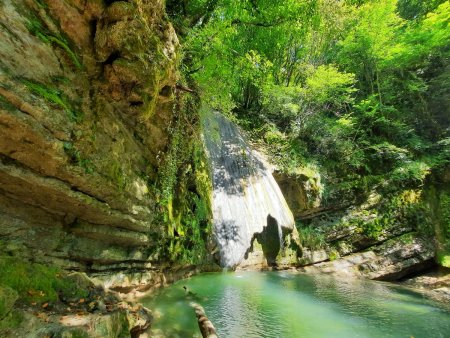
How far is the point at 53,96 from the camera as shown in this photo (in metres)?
3.31

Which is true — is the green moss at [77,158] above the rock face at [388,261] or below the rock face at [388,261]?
above

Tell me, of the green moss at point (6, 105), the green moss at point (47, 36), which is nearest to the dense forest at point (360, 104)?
the green moss at point (47, 36)

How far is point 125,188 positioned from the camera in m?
4.70

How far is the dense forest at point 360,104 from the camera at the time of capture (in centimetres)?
1391

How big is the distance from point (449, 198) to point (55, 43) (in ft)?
56.7

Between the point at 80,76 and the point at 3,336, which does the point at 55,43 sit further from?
the point at 3,336

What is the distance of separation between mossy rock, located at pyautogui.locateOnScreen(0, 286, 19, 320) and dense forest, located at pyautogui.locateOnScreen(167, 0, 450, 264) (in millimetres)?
11578

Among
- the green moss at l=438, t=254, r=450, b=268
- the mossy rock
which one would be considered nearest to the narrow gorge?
the mossy rock

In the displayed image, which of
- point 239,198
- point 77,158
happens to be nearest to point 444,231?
point 239,198

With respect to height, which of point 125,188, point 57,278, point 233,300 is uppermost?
point 125,188

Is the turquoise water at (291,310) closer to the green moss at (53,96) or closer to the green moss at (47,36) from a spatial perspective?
the green moss at (53,96)

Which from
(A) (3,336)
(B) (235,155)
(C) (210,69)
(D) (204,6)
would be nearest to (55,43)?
(A) (3,336)

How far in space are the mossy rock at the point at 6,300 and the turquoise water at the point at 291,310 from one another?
2.20 m

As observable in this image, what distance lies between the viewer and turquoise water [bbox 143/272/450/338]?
5.01 meters
